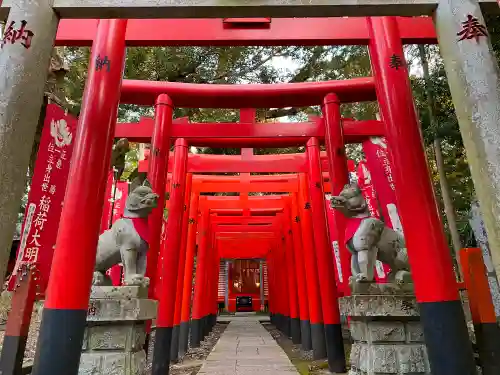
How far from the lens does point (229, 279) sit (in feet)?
89.1

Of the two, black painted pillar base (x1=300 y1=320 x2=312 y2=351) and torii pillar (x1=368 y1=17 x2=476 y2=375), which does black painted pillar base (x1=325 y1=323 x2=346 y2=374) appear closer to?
black painted pillar base (x1=300 y1=320 x2=312 y2=351)

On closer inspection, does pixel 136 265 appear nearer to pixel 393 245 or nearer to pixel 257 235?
pixel 393 245

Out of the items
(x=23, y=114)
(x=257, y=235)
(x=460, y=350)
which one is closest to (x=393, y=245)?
(x=460, y=350)

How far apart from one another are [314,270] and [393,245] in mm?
3865

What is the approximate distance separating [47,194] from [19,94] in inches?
96.3

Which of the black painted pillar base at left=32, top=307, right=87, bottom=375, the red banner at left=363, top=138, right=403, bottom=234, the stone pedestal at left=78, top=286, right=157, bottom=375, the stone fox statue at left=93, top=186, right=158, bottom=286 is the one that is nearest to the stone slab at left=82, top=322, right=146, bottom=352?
the stone pedestal at left=78, top=286, right=157, bottom=375

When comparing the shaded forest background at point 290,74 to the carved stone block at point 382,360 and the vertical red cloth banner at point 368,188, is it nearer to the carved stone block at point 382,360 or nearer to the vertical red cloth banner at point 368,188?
the vertical red cloth banner at point 368,188

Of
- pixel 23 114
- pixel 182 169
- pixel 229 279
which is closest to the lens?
pixel 23 114

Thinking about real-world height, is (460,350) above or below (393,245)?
below

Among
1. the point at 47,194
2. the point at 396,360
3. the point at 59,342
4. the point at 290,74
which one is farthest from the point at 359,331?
the point at 290,74

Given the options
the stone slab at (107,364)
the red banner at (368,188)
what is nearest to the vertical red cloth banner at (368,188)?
the red banner at (368,188)

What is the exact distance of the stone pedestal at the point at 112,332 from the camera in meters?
3.79

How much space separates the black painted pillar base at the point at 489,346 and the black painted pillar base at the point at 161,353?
13.4ft

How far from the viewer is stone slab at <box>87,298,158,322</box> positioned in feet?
12.5
